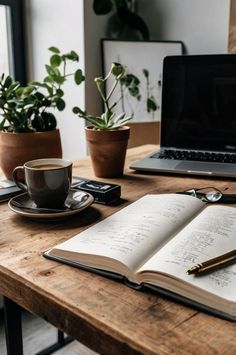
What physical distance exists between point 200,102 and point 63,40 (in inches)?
40.2

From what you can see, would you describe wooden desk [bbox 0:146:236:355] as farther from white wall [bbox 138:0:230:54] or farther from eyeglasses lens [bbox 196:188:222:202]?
white wall [bbox 138:0:230:54]

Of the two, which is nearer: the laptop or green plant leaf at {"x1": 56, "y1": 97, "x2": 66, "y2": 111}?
green plant leaf at {"x1": 56, "y1": 97, "x2": 66, "y2": 111}

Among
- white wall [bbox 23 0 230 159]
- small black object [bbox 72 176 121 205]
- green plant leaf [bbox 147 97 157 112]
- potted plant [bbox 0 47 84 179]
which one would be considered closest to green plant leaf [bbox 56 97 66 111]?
potted plant [bbox 0 47 84 179]

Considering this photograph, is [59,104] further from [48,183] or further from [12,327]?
[12,327]

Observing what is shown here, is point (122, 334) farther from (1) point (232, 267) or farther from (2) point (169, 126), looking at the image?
(2) point (169, 126)

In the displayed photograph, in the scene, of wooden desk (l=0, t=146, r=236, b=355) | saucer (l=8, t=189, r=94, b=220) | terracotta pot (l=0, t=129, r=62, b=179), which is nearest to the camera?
wooden desk (l=0, t=146, r=236, b=355)

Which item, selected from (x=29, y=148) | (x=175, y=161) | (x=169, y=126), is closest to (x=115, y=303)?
(x=29, y=148)

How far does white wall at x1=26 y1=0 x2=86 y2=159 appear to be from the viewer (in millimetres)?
1891

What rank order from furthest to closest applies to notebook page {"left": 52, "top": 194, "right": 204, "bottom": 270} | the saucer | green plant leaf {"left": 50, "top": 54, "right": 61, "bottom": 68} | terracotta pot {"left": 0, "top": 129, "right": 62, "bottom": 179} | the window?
the window → green plant leaf {"left": 50, "top": 54, "right": 61, "bottom": 68} → terracotta pot {"left": 0, "top": 129, "right": 62, "bottom": 179} → the saucer → notebook page {"left": 52, "top": 194, "right": 204, "bottom": 270}

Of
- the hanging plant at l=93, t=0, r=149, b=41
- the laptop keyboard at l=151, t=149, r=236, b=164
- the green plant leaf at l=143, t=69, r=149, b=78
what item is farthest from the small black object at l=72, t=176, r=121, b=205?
the hanging plant at l=93, t=0, r=149, b=41

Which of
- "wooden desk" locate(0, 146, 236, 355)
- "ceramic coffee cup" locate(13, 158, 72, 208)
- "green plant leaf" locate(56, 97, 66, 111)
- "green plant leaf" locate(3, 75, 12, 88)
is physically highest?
"green plant leaf" locate(3, 75, 12, 88)

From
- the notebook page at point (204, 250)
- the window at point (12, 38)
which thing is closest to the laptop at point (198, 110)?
the notebook page at point (204, 250)

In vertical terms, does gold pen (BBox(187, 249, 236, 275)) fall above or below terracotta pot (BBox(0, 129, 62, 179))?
below

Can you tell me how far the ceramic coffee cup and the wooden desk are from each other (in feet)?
0.24
